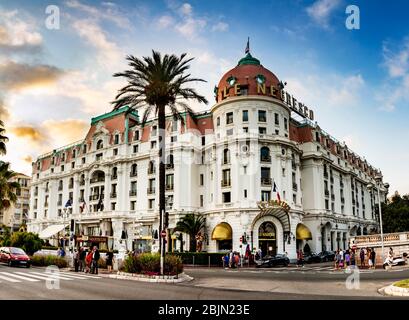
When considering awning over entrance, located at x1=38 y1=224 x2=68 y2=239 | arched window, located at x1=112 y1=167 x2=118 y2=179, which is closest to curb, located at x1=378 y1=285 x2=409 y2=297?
arched window, located at x1=112 y1=167 x2=118 y2=179

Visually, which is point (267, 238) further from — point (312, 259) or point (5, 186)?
point (5, 186)

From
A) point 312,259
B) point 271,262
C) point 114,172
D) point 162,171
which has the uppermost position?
point 114,172

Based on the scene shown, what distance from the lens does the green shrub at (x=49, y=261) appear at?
1257 inches

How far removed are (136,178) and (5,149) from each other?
74.4 ft

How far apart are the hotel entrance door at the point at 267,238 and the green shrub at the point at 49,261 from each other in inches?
947

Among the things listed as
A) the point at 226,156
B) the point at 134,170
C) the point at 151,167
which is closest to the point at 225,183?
the point at 226,156

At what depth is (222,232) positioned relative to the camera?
157ft

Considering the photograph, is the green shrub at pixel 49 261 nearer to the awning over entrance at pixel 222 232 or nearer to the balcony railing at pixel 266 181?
the awning over entrance at pixel 222 232

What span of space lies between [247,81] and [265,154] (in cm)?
981

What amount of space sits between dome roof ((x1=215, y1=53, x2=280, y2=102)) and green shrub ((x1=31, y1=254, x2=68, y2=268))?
29.5 m

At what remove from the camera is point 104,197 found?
5994cm

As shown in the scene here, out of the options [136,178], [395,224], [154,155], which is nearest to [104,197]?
[136,178]

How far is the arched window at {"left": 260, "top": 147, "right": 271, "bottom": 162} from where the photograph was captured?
49.3 meters

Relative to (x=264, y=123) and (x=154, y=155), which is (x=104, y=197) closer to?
(x=154, y=155)
